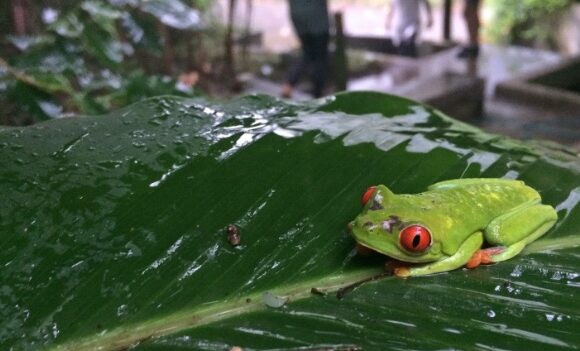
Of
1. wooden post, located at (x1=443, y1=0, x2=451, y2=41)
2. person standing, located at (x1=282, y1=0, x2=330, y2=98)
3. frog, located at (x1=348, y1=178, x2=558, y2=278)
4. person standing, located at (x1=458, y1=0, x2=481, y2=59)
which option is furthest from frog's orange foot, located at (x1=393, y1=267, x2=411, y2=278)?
wooden post, located at (x1=443, y1=0, x2=451, y2=41)


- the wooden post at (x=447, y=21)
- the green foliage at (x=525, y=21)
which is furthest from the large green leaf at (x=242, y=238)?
the green foliage at (x=525, y=21)

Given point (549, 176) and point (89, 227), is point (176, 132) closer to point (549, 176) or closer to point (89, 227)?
point (89, 227)

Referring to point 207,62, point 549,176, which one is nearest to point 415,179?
point 549,176

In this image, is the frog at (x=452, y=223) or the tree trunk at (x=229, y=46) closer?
the frog at (x=452, y=223)

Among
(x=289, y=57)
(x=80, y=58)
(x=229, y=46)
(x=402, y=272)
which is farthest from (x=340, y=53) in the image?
(x=402, y=272)

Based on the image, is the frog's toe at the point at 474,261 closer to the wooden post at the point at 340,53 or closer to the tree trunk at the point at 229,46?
the wooden post at the point at 340,53

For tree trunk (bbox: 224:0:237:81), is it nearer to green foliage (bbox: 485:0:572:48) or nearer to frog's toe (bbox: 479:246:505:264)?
frog's toe (bbox: 479:246:505:264)
